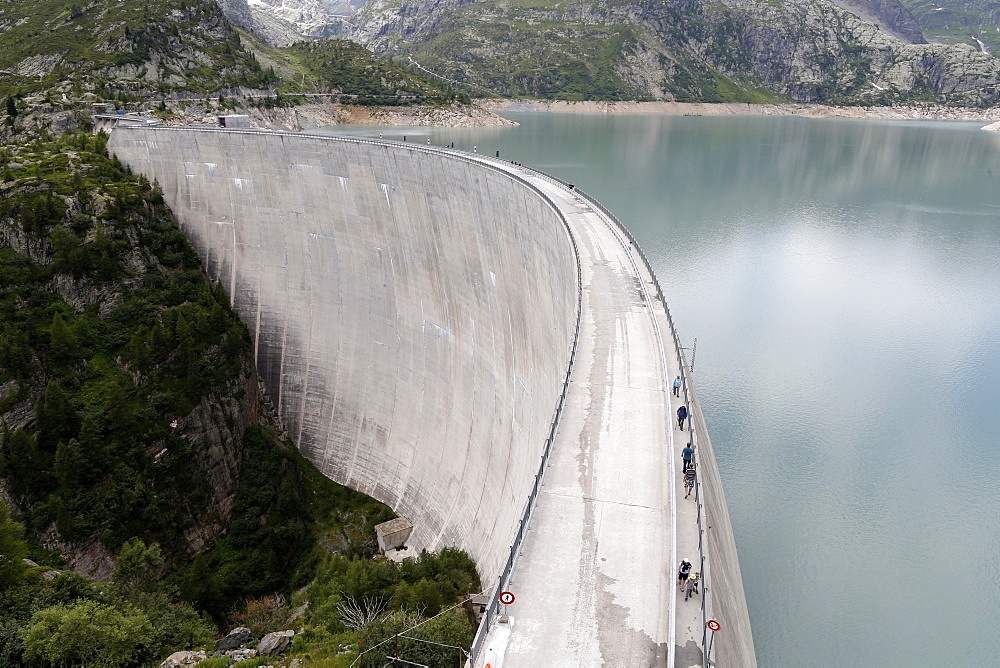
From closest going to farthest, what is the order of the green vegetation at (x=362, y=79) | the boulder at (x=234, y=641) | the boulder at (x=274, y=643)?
1. the boulder at (x=274, y=643)
2. the boulder at (x=234, y=641)
3. the green vegetation at (x=362, y=79)

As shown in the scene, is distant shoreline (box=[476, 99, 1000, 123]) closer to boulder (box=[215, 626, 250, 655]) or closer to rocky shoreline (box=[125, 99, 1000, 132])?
rocky shoreline (box=[125, 99, 1000, 132])

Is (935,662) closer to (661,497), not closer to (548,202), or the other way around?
(661,497)

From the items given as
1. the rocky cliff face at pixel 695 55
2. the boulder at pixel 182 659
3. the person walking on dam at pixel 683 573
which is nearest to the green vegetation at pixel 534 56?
the rocky cliff face at pixel 695 55

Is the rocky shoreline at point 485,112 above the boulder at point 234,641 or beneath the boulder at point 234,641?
above

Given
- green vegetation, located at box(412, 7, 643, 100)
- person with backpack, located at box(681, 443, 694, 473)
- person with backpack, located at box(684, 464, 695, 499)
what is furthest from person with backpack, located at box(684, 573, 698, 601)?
green vegetation, located at box(412, 7, 643, 100)

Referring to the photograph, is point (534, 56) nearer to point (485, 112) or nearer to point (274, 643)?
point (485, 112)

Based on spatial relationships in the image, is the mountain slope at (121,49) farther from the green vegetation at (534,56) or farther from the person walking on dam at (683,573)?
the green vegetation at (534,56)

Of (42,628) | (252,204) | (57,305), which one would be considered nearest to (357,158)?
(252,204)
